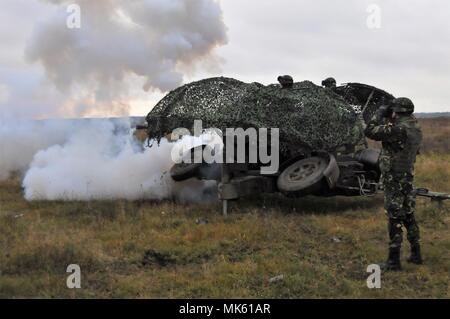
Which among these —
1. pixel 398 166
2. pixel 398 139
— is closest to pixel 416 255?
pixel 398 166

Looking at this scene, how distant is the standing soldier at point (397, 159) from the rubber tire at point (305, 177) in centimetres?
312

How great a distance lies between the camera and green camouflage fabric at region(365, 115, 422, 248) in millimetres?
7531

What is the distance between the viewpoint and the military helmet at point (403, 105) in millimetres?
7559

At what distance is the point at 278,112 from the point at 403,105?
391 cm

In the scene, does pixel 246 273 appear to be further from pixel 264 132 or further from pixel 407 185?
pixel 264 132

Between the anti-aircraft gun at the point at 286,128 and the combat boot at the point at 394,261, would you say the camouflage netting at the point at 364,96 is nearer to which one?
the anti-aircraft gun at the point at 286,128

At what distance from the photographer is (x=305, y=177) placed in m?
11.1

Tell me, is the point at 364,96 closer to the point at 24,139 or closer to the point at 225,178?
the point at 225,178

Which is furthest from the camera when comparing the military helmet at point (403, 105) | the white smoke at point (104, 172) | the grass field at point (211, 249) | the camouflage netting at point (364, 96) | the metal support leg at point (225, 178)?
the camouflage netting at point (364, 96)

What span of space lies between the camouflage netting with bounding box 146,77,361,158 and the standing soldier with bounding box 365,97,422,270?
11.1ft

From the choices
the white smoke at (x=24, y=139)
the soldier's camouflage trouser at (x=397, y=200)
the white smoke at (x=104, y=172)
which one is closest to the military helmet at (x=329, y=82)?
the white smoke at (x=104, y=172)

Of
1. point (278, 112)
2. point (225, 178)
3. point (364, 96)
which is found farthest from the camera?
point (364, 96)

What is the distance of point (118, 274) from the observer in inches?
295

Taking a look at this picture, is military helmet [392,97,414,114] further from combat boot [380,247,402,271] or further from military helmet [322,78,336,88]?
military helmet [322,78,336,88]
